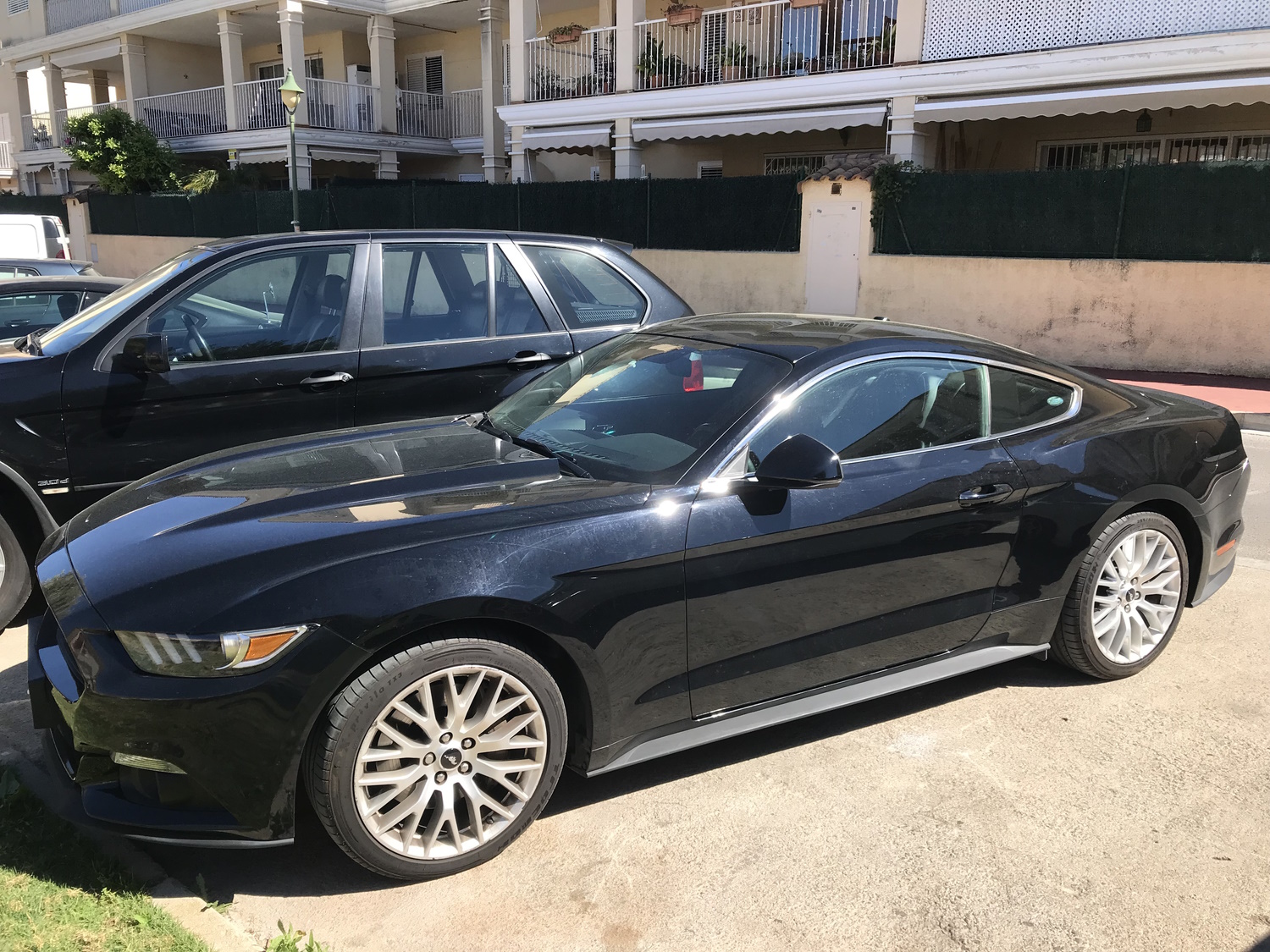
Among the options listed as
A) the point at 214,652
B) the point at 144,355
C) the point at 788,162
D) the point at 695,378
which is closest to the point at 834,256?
the point at 788,162

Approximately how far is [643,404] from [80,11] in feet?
118

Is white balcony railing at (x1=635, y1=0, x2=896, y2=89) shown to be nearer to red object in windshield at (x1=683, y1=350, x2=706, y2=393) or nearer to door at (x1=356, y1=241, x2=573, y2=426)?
door at (x1=356, y1=241, x2=573, y2=426)

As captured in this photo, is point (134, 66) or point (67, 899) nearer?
point (67, 899)

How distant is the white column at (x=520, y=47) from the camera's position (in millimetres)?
21844

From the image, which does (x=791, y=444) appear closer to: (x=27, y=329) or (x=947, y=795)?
(x=947, y=795)

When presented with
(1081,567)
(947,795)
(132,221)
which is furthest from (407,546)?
(132,221)

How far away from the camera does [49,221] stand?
42.3 feet

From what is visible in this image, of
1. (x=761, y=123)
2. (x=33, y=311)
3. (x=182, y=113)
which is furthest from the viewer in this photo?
(x=182, y=113)

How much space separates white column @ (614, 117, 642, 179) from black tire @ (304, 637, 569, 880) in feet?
61.0

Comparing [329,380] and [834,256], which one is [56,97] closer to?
[834,256]

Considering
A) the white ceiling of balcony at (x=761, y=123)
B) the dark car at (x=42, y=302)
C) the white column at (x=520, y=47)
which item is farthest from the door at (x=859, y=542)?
the white column at (x=520, y=47)

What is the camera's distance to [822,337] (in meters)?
3.92

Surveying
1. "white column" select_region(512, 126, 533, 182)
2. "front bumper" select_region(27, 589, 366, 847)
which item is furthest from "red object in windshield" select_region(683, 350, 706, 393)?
"white column" select_region(512, 126, 533, 182)

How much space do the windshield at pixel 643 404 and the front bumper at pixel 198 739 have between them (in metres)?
1.16
